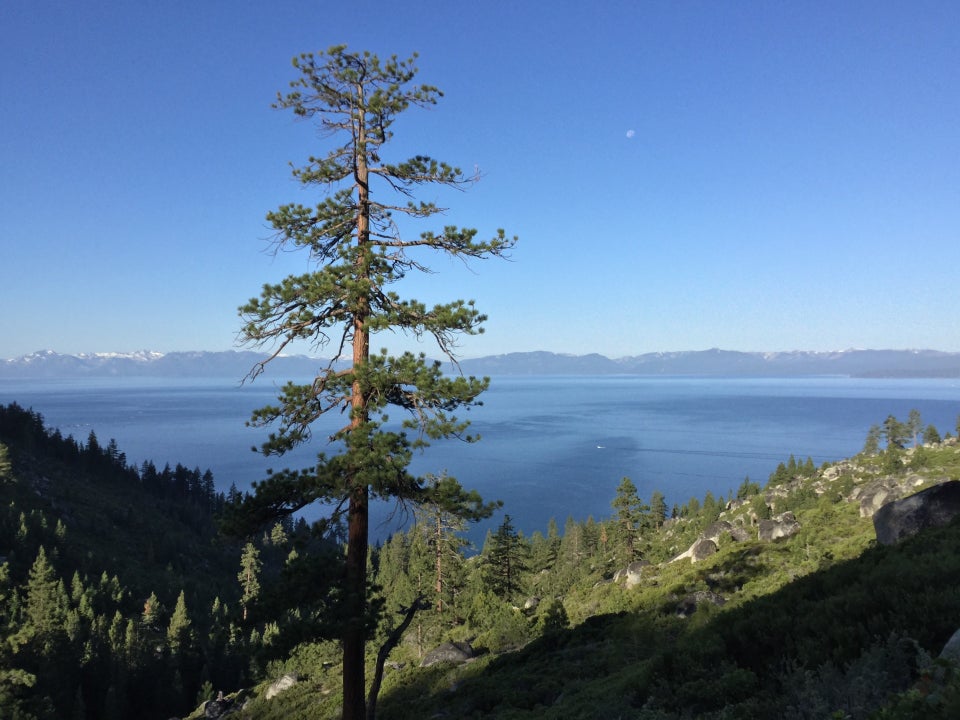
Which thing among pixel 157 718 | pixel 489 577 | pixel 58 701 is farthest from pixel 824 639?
pixel 157 718

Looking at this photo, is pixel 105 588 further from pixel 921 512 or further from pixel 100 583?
pixel 921 512

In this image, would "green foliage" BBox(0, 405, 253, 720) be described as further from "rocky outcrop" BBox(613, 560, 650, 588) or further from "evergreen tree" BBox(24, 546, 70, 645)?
"rocky outcrop" BBox(613, 560, 650, 588)

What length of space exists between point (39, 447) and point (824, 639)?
468ft

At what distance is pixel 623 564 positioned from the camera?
4566cm

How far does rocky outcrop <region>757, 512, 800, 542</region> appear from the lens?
34.0m

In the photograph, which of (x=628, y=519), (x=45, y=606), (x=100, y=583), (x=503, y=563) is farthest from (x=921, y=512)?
(x=100, y=583)

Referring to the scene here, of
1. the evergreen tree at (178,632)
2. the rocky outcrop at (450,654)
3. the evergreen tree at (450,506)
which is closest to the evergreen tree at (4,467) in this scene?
the evergreen tree at (178,632)

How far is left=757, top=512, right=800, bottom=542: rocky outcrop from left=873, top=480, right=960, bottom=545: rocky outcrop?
61.8ft

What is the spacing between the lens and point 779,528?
35219 mm

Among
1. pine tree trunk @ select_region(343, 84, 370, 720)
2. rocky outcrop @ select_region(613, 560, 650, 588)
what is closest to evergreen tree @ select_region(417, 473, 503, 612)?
pine tree trunk @ select_region(343, 84, 370, 720)

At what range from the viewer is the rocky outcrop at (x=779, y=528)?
34031 millimetres

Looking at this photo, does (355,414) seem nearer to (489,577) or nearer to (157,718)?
(489,577)

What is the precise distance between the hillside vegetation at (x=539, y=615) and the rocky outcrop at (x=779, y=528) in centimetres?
27

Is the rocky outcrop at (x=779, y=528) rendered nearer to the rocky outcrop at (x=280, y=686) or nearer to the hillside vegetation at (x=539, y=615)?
the hillside vegetation at (x=539, y=615)
